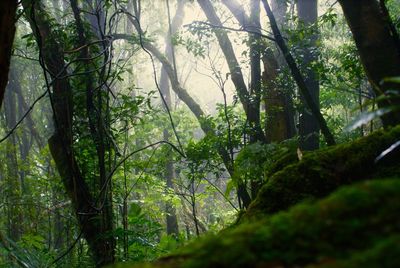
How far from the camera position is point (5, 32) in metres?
2.00

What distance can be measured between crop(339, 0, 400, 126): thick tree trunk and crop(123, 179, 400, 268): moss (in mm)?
2526

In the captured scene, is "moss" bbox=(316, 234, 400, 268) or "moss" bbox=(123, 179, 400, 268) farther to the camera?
"moss" bbox=(123, 179, 400, 268)

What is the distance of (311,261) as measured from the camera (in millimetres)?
1035

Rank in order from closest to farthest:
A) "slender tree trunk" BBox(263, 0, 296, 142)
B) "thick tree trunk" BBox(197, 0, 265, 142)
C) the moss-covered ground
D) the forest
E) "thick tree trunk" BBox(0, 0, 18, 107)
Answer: the moss-covered ground < the forest < "thick tree trunk" BBox(0, 0, 18, 107) < "thick tree trunk" BBox(197, 0, 265, 142) < "slender tree trunk" BBox(263, 0, 296, 142)

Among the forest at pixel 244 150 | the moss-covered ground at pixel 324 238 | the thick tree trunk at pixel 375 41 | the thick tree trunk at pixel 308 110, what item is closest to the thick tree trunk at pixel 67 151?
the forest at pixel 244 150

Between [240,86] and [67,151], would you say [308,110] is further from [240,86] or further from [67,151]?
[67,151]

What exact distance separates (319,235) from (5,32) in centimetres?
163

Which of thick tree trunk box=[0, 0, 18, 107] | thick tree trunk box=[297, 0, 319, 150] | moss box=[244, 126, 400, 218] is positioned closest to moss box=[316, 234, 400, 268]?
moss box=[244, 126, 400, 218]

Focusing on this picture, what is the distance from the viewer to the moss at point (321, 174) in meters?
2.17

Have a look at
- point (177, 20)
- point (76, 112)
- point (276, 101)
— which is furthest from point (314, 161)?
point (177, 20)

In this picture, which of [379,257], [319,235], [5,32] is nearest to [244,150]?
[5,32]

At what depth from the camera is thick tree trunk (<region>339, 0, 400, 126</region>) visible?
3.49 m

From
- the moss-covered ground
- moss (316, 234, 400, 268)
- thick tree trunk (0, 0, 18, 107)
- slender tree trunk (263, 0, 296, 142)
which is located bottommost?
moss (316, 234, 400, 268)

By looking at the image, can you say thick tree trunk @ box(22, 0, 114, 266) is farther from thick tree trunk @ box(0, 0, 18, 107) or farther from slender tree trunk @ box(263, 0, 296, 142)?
slender tree trunk @ box(263, 0, 296, 142)
